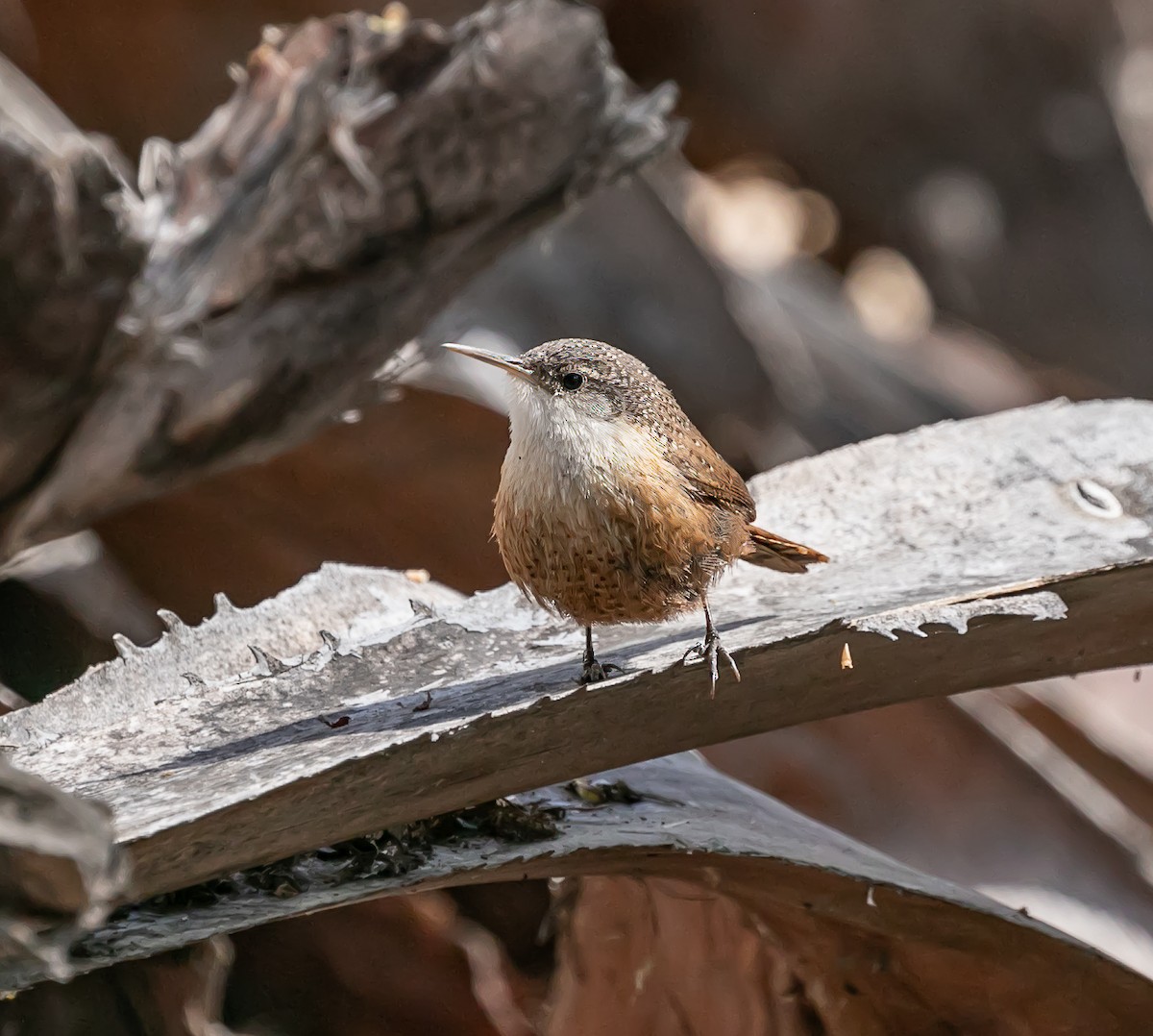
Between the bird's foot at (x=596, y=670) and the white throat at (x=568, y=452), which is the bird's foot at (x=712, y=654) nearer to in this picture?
the bird's foot at (x=596, y=670)

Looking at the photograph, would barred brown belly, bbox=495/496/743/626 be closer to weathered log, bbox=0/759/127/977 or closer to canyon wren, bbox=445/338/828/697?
canyon wren, bbox=445/338/828/697

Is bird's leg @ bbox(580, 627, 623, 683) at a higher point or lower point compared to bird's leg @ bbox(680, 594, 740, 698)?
lower

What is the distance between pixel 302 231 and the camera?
191 centimetres

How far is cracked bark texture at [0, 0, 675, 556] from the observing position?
5.82 ft

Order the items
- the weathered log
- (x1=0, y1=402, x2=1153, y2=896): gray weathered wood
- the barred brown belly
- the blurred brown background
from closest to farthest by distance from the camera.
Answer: the weathered log
(x1=0, y1=402, x2=1153, y2=896): gray weathered wood
the barred brown belly
the blurred brown background

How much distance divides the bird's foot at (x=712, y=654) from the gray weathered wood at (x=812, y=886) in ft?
0.55

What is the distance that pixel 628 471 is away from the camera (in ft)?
5.11

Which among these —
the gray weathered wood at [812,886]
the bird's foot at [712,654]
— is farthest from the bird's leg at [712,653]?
the gray weathered wood at [812,886]

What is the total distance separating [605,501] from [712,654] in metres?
0.34

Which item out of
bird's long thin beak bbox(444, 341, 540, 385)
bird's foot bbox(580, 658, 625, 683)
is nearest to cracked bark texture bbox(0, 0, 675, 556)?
bird's long thin beak bbox(444, 341, 540, 385)

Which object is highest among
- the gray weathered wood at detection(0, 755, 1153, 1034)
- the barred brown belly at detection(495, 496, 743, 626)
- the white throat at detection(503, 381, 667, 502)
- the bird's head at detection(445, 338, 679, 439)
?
the bird's head at detection(445, 338, 679, 439)

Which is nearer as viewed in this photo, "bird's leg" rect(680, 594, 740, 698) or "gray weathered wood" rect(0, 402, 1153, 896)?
"gray weathered wood" rect(0, 402, 1153, 896)

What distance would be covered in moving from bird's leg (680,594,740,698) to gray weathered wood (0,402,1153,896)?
15 millimetres

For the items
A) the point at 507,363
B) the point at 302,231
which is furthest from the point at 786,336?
the point at 507,363
